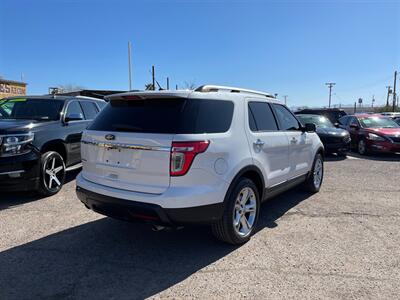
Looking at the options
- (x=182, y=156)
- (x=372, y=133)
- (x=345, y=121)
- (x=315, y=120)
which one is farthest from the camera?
(x=345, y=121)

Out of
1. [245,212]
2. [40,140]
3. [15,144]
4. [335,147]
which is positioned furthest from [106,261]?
[335,147]

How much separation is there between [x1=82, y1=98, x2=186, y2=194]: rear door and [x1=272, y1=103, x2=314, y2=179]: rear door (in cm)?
216

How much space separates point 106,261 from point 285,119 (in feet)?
10.8

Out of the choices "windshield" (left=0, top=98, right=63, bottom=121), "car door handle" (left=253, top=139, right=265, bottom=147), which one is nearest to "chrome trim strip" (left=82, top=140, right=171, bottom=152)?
"car door handle" (left=253, top=139, right=265, bottom=147)

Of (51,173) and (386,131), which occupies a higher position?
(386,131)

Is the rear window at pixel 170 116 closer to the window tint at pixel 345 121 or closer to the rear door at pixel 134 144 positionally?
Result: the rear door at pixel 134 144

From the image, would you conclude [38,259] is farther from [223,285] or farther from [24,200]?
[24,200]

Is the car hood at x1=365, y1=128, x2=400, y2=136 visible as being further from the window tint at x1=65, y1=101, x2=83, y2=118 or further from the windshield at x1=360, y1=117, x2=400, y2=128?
the window tint at x1=65, y1=101, x2=83, y2=118

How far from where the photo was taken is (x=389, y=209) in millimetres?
5246

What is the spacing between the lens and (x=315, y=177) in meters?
6.14

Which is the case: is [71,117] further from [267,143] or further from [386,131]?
[386,131]

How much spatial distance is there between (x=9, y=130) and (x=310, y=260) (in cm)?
472

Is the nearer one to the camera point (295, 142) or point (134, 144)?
point (134, 144)

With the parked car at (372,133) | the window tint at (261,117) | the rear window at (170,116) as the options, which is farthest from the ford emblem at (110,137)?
the parked car at (372,133)
